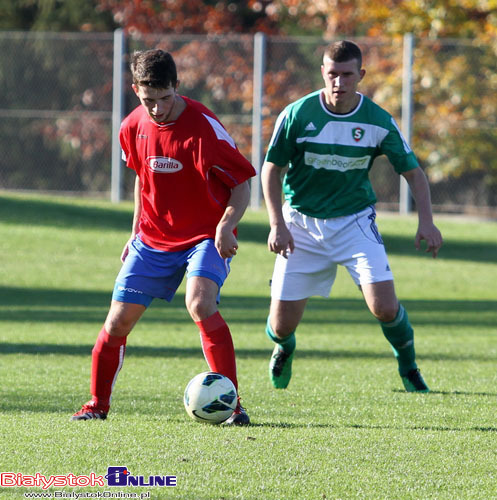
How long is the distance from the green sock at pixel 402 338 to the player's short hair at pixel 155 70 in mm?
2261

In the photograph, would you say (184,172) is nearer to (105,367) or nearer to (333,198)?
(105,367)

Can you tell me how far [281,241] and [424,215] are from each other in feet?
2.89

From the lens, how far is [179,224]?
586cm

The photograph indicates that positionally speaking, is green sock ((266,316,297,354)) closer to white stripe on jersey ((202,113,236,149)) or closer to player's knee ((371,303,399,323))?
player's knee ((371,303,399,323))

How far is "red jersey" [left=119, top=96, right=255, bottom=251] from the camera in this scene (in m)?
5.73

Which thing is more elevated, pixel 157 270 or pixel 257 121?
pixel 157 270

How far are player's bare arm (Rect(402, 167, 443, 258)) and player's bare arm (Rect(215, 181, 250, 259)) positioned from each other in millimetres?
1100

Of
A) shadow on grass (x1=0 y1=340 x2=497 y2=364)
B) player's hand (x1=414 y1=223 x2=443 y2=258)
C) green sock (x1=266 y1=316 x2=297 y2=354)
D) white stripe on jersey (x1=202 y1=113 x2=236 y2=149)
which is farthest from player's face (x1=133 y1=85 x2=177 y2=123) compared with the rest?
shadow on grass (x1=0 y1=340 x2=497 y2=364)

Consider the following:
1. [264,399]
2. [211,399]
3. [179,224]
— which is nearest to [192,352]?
[264,399]

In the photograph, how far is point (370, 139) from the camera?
661cm

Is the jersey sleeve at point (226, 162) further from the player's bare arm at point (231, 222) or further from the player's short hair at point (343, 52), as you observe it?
the player's short hair at point (343, 52)

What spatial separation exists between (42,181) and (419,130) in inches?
277

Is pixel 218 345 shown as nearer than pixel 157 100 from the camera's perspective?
No

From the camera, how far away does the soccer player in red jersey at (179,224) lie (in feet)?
18.6
